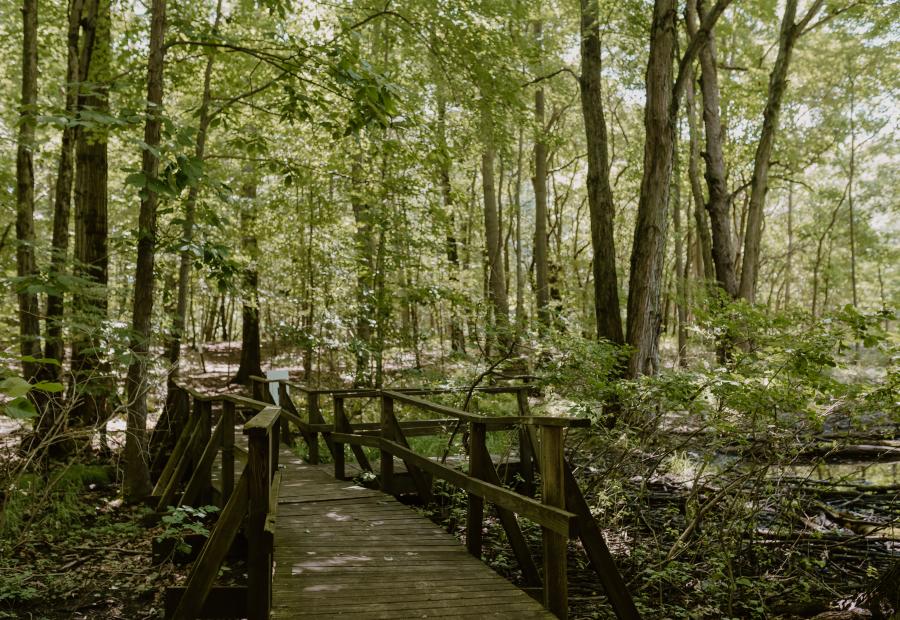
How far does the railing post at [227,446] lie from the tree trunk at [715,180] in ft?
37.2

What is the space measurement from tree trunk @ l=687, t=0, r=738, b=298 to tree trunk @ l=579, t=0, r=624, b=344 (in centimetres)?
348

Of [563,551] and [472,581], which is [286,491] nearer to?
[472,581]

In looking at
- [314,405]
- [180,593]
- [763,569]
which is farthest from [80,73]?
[763,569]

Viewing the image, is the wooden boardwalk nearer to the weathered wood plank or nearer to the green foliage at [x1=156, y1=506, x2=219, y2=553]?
the weathered wood plank

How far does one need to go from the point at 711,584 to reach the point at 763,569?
2.67ft

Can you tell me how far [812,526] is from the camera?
677 centimetres

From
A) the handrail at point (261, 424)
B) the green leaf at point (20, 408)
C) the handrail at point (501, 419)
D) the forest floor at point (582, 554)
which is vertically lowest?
the forest floor at point (582, 554)

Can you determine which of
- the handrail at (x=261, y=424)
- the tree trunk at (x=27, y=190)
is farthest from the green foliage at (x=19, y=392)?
the tree trunk at (x=27, y=190)

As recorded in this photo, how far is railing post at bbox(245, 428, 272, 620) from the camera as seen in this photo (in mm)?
4535

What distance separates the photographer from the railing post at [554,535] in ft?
15.1

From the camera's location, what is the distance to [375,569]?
5.16 meters

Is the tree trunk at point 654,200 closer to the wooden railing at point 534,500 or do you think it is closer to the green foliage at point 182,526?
the wooden railing at point 534,500

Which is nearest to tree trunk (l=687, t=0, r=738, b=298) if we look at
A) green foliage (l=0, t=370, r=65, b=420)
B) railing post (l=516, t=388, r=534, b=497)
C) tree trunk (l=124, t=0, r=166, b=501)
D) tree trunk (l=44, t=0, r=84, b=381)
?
railing post (l=516, t=388, r=534, b=497)

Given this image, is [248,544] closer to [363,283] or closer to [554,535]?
[554,535]
